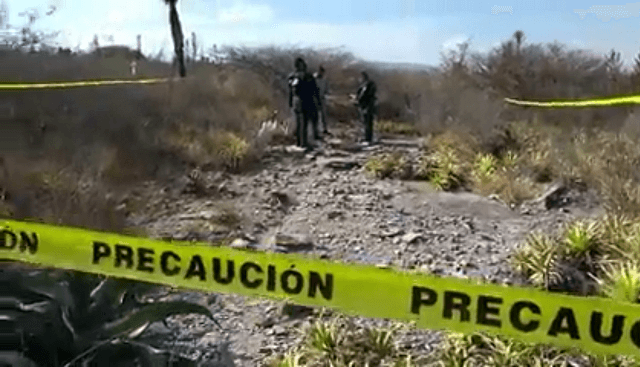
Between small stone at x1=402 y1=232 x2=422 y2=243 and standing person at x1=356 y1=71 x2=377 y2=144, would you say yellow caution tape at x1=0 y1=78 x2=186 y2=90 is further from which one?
small stone at x1=402 y1=232 x2=422 y2=243

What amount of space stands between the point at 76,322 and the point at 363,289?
135 cm

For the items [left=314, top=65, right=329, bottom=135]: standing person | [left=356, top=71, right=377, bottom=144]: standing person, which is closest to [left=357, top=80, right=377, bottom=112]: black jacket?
[left=356, top=71, right=377, bottom=144]: standing person

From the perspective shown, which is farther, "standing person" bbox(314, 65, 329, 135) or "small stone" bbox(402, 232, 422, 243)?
"small stone" bbox(402, 232, 422, 243)

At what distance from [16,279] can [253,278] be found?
1285 mm

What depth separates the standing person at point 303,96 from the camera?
4227 millimetres

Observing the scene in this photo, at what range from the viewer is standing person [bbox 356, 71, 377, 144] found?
399 centimetres

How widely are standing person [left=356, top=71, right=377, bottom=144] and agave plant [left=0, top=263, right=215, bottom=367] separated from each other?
1.63 m

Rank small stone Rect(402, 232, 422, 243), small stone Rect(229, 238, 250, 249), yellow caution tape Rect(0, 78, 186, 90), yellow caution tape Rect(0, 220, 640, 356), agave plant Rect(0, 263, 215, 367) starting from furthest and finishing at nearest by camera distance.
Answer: yellow caution tape Rect(0, 78, 186, 90), small stone Rect(402, 232, 422, 243), small stone Rect(229, 238, 250, 249), agave plant Rect(0, 263, 215, 367), yellow caution tape Rect(0, 220, 640, 356)

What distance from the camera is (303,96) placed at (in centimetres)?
446

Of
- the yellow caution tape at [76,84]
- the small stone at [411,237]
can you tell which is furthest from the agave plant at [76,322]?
the yellow caution tape at [76,84]

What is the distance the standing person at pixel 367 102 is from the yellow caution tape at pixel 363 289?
1778 millimetres

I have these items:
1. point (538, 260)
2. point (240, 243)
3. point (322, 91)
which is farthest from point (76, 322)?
point (538, 260)

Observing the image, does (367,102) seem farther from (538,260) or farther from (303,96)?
(538,260)

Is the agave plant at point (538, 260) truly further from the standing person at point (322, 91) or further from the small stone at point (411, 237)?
the standing person at point (322, 91)
